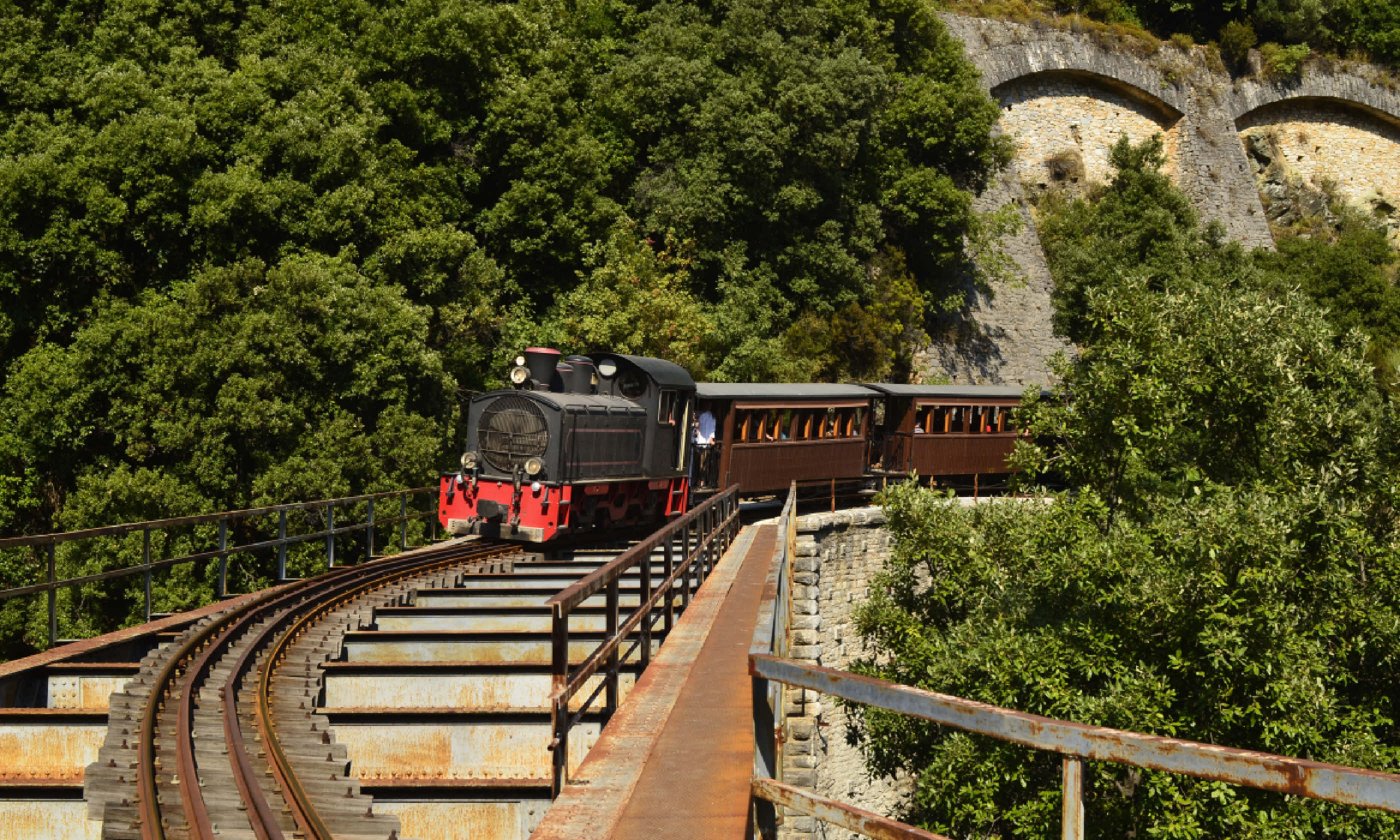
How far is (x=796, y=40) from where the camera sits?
35.4 meters

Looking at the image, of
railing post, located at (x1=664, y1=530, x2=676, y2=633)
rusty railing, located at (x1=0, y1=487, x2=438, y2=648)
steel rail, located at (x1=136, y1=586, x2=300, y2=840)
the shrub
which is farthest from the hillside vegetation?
steel rail, located at (x1=136, y1=586, x2=300, y2=840)

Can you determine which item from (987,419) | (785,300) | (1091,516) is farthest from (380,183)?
(1091,516)

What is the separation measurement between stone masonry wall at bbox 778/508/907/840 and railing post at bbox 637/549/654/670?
97 cm

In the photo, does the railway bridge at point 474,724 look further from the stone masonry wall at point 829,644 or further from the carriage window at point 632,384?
the carriage window at point 632,384

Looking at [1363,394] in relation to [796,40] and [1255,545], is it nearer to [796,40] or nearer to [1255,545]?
[1255,545]

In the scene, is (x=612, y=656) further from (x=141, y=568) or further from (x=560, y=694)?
(x=141, y=568)

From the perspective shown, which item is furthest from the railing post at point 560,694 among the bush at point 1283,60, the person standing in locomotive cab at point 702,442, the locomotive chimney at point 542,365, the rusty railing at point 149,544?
the bush at point 1283,60

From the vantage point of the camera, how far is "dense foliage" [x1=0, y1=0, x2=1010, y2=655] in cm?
2339

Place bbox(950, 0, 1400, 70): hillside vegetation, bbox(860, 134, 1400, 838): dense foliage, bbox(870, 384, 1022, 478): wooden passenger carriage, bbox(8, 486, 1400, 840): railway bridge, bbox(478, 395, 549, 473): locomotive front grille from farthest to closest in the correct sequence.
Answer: bbox(950, 0, 1400, 70): hillside vegetation
bbox(870, 384, 1022, 478): wooden passenger carriage
bbox(478, 395, 549, 473): locomotive front grille
bbox(860, 134, 1400, 838): dense foliage
bbox(8, 486, 1400, 840): railway bridge

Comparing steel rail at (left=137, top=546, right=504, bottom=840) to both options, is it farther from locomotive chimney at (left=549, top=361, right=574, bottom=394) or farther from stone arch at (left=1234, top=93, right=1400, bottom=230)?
stone arch at (left=1234, top=93, right=1400, bottom=230)

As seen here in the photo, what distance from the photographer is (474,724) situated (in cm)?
775

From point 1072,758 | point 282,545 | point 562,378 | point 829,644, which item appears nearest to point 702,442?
point 562,378

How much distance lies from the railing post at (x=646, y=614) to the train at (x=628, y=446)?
8.32 m

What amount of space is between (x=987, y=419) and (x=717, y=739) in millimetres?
24665
